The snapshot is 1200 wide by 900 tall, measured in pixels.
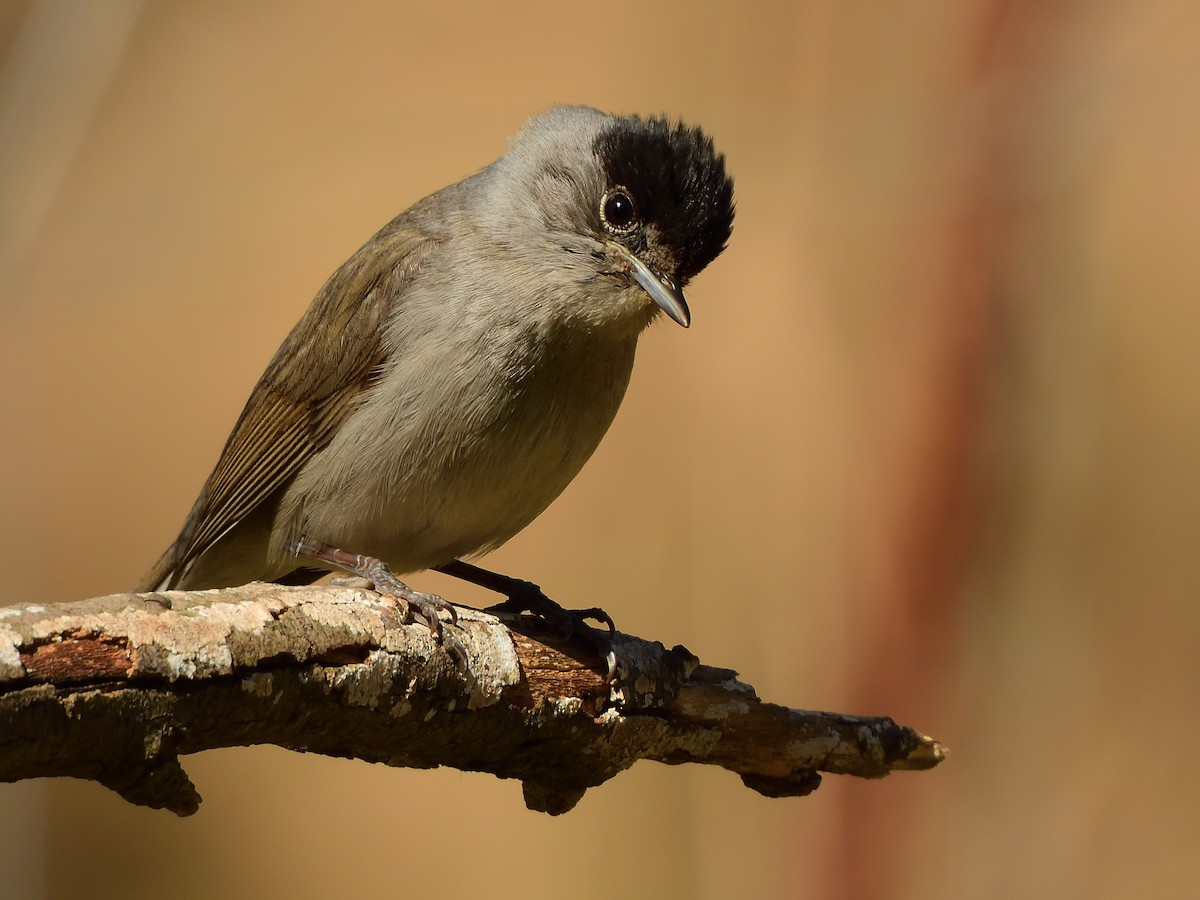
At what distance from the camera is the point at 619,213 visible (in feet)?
12.2

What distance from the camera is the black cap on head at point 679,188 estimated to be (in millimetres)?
3686

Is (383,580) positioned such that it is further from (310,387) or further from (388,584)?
(310,387)

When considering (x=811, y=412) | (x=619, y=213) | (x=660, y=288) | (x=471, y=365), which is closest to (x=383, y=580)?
(x=471, y=365)

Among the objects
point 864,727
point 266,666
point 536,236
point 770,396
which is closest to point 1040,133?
point 770,396

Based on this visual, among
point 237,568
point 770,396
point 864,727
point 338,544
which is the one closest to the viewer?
point 864,727

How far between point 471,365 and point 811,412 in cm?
350

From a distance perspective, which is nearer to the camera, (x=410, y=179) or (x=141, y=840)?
(x=141, y=840)

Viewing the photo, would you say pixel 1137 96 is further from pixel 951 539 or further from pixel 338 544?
pixel 338 544

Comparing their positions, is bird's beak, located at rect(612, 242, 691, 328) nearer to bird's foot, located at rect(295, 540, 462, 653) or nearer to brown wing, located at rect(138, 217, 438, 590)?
brown wing, located at rect(138, 217, 438, 590)

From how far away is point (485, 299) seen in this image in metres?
3.57

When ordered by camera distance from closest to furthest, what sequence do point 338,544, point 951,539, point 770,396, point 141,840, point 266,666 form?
point 266,666 < point 338,544 < point 141,840 < point 951,539 < point 770,396

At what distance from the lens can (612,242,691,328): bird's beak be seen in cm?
348

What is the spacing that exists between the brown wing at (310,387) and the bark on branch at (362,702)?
1003 millimetres

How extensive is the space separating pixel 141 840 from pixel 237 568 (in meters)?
2.16
